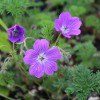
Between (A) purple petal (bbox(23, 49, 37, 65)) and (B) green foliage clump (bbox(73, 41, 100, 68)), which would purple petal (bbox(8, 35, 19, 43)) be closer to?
(A) purple petal (bbox(23, 49, 37, 65))

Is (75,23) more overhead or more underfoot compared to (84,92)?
more overhead

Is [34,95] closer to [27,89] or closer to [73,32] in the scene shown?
[27,89]

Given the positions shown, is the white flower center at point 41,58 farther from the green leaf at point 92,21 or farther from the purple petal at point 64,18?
the green leaf at point 92,21

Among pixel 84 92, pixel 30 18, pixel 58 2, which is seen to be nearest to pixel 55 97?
pixel 84 92

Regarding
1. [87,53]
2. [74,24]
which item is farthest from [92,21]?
[74,24]

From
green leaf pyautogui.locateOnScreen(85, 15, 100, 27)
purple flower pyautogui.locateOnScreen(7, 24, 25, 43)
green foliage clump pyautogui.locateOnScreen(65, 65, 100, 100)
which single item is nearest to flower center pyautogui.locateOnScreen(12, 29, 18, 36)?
purple flower pyautogui.locateOnScreen(7, 24, 25, 43)
